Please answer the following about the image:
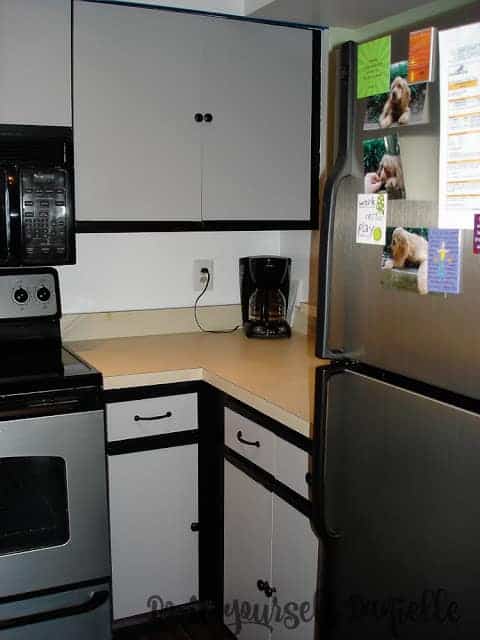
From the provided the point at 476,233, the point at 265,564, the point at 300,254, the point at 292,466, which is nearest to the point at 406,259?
the point at 476,233

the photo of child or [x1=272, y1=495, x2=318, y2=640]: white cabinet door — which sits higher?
the photo of child

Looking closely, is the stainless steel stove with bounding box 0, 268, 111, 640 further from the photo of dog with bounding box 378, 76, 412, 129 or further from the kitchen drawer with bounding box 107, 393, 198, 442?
the photo of dog with bounding box 378, 76, 412, 129

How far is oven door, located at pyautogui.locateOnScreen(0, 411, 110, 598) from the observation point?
6.81 feet

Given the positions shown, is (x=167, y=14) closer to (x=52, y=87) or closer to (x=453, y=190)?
(x=52, y=87)

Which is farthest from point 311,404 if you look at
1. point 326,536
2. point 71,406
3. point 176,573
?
point 176,573

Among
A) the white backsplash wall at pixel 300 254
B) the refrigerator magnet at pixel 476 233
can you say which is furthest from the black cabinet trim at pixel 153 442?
the refrigerator magnet at pixel 476 233

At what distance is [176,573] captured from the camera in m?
2.43

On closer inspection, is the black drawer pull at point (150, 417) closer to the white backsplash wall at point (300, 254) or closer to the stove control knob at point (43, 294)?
the stove control knob at point (43, 294)

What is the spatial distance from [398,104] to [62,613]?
1.71 m

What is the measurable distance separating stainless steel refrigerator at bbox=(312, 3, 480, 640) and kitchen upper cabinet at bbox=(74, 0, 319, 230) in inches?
46.8

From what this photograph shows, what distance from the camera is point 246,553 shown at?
2.17 m

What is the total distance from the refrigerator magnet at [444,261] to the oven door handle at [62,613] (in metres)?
1.52

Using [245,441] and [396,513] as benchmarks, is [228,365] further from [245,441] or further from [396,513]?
[396,513]

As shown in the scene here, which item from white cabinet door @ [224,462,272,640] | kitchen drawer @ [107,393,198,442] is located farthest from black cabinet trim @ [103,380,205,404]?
white cabinet door @ [224,462,272,640]
